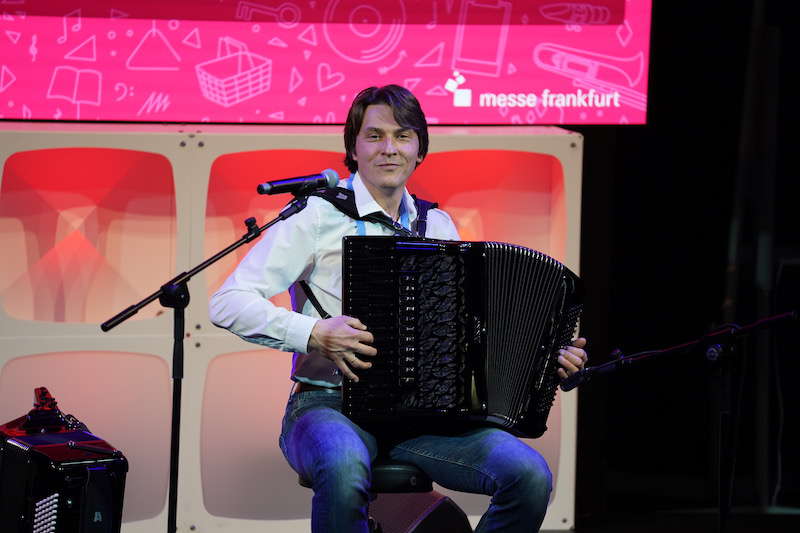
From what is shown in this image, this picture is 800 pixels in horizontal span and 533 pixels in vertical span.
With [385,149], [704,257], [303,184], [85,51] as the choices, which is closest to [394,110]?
[385,149]

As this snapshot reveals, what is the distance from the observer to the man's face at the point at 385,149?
3.11 metres

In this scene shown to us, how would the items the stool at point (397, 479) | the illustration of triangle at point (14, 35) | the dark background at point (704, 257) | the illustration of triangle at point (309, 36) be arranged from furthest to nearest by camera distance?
the dark background at point (704, 257) < the illustration of triangle at point (309, 36) < the illustration of triangle at point (14, 35) < the stool at point (397, 479)

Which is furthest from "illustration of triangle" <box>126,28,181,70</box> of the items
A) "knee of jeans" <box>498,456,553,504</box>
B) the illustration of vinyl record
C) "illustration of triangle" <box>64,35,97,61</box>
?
"knee of jeans" <box>498,456,553,504</box>

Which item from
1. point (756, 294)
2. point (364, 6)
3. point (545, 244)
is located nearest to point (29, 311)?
point (364, 6)

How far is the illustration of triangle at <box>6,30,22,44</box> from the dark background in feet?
8.70

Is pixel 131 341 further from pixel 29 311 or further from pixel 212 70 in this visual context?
pixel 212 70

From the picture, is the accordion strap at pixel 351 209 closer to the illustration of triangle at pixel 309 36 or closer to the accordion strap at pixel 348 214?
the accordion strap at pixel 348 214

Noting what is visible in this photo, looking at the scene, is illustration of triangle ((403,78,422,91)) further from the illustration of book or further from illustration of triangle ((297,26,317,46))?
the illustration of book

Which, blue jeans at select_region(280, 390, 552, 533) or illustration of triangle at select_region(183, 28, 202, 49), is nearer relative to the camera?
blue jeans at select_region(280, 390, 552, 533)

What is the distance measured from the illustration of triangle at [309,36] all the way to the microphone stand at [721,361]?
1799 mm

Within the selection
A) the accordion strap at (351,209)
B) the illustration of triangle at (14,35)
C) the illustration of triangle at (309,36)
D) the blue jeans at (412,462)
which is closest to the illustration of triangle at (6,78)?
the illustration of triangle at (14,35)

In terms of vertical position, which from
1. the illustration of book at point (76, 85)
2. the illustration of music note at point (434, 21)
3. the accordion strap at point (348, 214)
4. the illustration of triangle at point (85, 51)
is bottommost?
the accordion strap at point (348, 214)

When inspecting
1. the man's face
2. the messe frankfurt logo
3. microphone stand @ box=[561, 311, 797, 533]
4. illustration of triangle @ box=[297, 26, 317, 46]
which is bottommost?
microphone stand @ box=[561, 311, 797, 533]

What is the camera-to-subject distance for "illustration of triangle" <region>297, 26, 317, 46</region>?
407 cm
